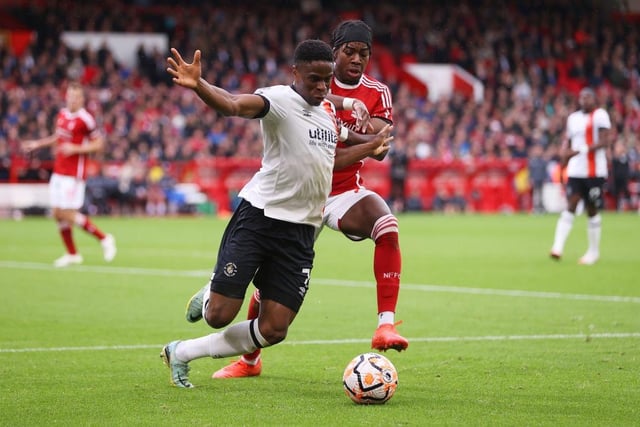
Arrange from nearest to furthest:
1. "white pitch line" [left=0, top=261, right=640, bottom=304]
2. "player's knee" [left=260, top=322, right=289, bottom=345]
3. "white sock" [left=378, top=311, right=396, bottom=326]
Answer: "player's knee" [left=260, top=322, right=289, bottom=345] → "white sock" [left=378, top=311, right=396, bottom=326] → "white pitch line" [left=0, top=261, right=640, bottom=304]

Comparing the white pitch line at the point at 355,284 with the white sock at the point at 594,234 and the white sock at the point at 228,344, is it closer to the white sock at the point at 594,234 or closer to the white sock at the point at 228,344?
the white sock at the point at 594,234

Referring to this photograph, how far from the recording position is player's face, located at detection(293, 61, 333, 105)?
279 inches

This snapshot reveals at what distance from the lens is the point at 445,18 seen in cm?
5091

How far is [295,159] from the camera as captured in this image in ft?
23.7

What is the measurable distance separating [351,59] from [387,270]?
1669 mm

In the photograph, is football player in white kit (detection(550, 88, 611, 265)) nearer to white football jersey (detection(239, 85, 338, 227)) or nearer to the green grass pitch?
the green grass pitch

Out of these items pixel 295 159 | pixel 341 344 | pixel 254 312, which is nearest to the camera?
pixel 295 159

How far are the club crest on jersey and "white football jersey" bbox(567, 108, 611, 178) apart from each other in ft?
39.5

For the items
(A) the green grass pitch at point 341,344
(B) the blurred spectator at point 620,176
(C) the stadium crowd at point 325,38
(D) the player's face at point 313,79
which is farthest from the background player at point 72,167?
(B) the blurred spectator at point 620,176

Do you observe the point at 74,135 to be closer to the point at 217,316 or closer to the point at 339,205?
the point at 339,205

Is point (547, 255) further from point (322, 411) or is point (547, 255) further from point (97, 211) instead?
point (97, 211)

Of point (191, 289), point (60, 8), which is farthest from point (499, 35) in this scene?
point (191, 289)

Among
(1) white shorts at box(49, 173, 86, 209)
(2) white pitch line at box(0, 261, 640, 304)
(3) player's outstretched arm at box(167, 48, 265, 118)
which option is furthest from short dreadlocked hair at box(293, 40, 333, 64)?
(1) white shorts at box(49, 173, 86, 209)

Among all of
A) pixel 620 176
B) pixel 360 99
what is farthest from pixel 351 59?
pixel 620 176
